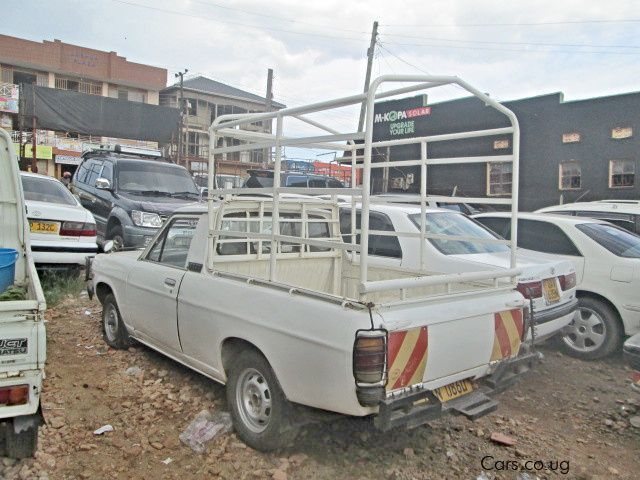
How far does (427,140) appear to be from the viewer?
403 centimetres

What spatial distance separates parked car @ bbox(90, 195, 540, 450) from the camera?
8.92 ft

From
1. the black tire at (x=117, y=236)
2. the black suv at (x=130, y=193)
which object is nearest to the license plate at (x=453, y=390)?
the black suv at (x=130, y=193)

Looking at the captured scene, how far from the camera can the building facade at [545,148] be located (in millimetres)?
17891

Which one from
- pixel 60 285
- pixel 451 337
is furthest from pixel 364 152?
pixel 60 285

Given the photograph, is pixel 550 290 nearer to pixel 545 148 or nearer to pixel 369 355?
pixel 369 355

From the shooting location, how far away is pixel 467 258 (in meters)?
4.95

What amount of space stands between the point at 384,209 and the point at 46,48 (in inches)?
1452

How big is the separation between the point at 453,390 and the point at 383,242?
2526mm

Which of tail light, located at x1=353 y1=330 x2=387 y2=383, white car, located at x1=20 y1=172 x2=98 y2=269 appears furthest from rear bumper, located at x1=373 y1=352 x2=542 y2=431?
white car, located at x1=20 y1=172 x2=98 y2=269

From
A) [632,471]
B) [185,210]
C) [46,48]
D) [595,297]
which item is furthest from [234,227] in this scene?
[46,48]

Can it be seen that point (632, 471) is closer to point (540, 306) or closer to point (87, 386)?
point (540, 306)

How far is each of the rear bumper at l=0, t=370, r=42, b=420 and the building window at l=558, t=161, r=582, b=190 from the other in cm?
1994

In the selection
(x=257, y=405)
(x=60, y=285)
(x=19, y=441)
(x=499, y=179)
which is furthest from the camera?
(x=499, y=179)

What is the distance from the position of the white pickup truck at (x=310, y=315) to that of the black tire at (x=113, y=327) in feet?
1.01
